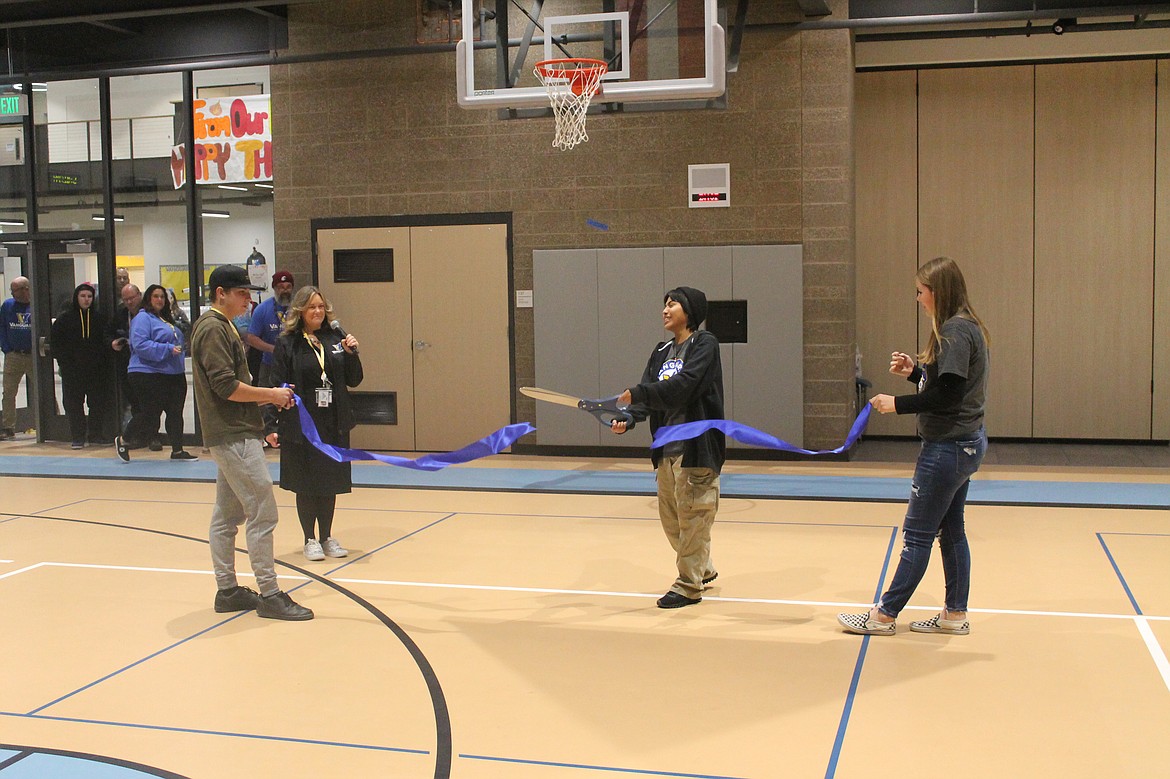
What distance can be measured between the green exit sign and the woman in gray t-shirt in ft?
36.8

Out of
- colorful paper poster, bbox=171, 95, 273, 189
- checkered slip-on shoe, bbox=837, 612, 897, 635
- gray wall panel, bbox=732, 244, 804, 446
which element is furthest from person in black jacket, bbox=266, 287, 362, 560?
colorful paper poster, bbox=171, 95, 273, 189

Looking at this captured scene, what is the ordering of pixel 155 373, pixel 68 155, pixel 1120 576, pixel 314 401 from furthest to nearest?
1. pixel 68 155
2. pixel 155 373
3. pixel 314 401
4. pixel 1120 576

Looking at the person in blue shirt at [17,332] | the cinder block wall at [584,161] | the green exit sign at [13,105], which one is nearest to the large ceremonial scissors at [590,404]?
the cinder block wall at [584,161]

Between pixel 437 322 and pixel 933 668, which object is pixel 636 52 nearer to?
pixel 437 322

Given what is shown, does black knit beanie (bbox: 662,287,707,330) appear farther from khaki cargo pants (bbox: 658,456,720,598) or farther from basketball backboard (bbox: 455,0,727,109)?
basketball backboard (bbox: 455,0,727,109)

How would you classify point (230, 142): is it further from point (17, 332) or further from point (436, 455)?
point (436, 455)

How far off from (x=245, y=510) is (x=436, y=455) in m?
1.17

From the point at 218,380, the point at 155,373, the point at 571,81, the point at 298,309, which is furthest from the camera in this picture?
the point at 155,373

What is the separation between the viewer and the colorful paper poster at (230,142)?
1179 centimetres

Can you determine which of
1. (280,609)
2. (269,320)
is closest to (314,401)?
(280,609)

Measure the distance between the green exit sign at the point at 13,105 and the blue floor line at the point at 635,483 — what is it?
4.18 m

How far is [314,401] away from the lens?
6770 mm

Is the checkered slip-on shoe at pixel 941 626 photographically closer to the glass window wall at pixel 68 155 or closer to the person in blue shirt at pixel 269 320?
the person in blue shirt at pixel 269 320

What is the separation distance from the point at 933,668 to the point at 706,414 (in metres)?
1.70
